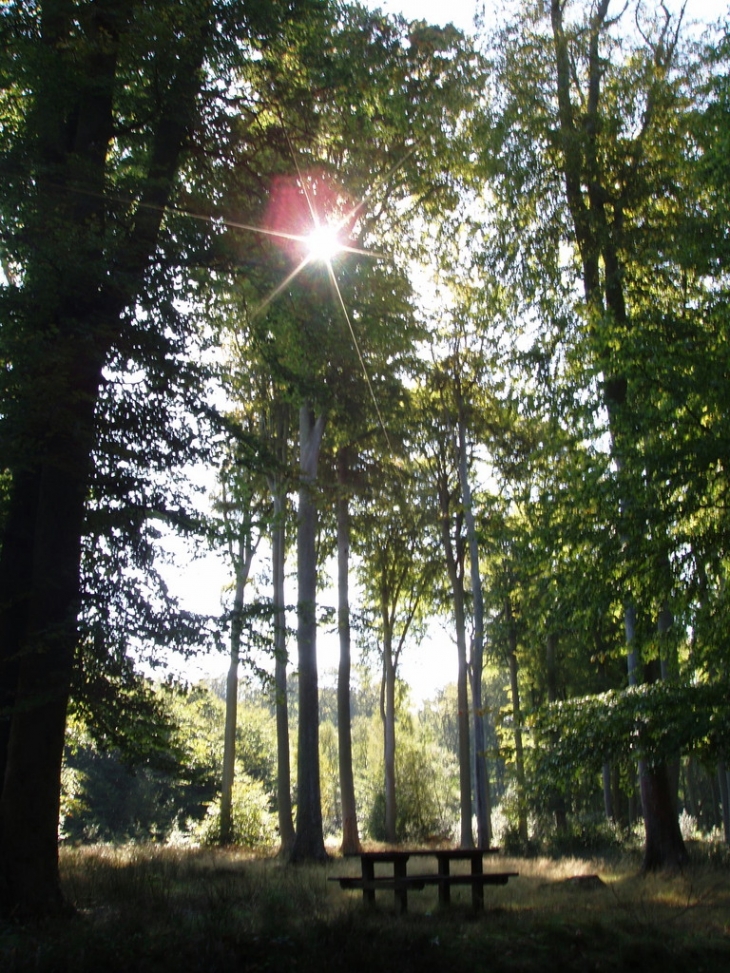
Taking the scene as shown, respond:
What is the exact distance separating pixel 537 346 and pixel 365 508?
9196 millimetres

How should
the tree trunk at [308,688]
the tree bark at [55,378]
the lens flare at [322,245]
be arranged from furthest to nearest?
1. the tree trunk at [308,688]
2. the lens flare at [322,245]
3. the tree bark at [55,378]

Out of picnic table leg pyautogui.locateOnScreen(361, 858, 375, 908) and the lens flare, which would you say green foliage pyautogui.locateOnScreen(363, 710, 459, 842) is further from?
the lens flare

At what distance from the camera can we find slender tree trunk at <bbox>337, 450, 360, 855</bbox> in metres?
20.2

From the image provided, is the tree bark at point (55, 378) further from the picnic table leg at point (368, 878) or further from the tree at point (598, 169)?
the tree at point (598, 169)

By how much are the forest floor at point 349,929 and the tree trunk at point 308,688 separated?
5.42 m

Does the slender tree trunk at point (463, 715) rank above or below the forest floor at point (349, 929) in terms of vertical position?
above

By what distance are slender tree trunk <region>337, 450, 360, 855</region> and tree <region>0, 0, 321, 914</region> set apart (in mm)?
10528

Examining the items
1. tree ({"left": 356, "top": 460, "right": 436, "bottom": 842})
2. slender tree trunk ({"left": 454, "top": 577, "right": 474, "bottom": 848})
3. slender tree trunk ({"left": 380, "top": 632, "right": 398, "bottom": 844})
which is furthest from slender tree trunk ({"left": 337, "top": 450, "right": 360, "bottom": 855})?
slender tree trunk ({"left": 380, "top": 632, "right": 398, "bottom": 844})

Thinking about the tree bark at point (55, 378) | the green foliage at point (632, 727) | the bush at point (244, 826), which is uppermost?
the tree bark at point (55, 378)

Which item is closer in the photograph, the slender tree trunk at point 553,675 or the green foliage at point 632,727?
the green foliage at point 632,727

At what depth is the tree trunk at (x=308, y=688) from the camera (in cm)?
1706

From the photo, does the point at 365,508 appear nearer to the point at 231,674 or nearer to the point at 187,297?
the point at 231,674

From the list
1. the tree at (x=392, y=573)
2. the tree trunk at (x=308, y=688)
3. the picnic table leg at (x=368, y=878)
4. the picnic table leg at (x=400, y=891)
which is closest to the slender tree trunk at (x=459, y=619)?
the tree at (x=392, y=573)

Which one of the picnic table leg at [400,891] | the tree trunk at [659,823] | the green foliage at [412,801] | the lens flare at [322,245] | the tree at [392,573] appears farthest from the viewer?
the green foliage at [412,801]
